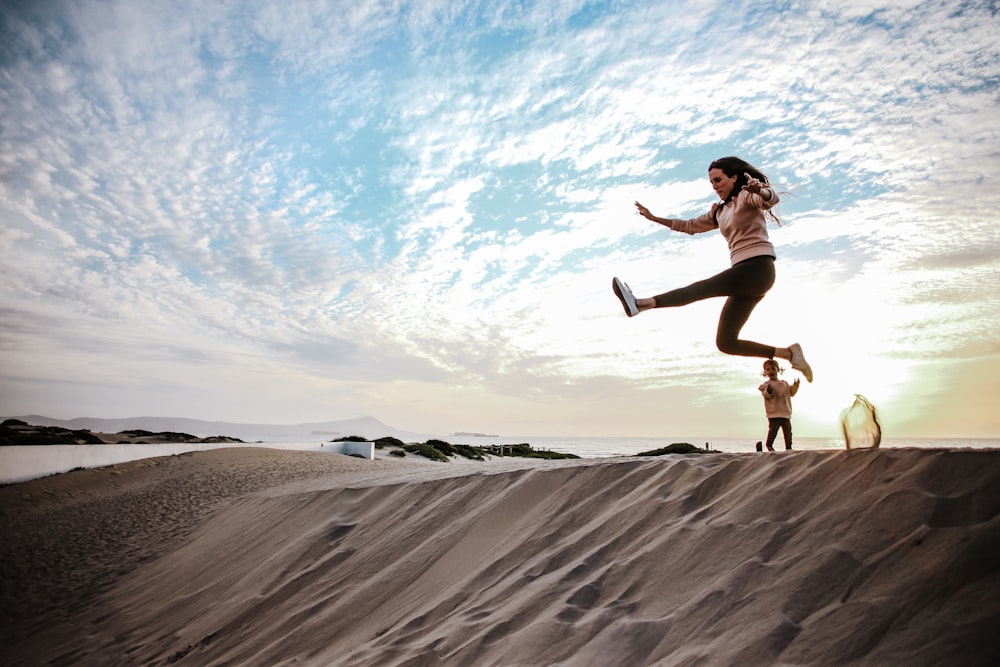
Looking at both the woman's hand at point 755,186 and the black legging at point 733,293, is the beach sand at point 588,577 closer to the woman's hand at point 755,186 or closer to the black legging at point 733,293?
the black legging at point 733,293

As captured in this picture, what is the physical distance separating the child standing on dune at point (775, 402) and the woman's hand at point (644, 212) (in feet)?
9.50

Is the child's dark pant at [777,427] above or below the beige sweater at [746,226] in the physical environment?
below

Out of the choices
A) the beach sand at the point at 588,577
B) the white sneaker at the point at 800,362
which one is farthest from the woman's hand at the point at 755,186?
the beach sand at the point at 588,577

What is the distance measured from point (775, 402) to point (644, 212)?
3129mm

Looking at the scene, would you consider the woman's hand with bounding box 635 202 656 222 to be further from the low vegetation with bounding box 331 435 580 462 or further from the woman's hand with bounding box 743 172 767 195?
the low vegetation with bounding box 331 435 580 462

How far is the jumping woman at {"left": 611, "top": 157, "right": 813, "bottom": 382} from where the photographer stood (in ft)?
10.6

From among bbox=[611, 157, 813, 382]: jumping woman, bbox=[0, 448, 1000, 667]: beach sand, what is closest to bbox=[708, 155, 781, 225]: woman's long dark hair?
bbox=[611, 157, 813, 382]: jumping woman

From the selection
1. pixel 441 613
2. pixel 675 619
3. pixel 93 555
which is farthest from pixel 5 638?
pixel 675 619

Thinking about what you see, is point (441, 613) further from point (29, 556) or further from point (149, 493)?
point (149, 493)

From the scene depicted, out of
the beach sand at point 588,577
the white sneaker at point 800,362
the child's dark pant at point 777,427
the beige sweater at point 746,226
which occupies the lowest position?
the beach sand at point 588,577

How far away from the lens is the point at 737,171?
11.3ft

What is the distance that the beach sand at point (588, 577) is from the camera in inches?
69.1

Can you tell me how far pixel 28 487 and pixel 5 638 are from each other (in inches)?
235

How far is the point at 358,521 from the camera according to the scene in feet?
15.2
